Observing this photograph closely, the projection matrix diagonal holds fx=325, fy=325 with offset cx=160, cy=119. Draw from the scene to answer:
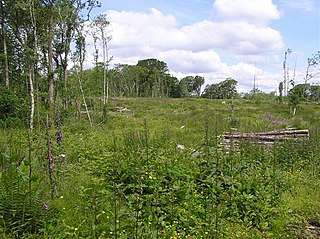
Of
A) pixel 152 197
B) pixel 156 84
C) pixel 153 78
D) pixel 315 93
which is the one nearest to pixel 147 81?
pixel 153 78

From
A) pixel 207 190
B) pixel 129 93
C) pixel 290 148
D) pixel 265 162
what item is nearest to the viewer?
pixel 207 190

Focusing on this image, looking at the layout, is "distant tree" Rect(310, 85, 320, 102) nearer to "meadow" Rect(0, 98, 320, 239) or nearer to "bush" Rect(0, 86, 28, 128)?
"bush" Rect(0, 86, 28, 128)

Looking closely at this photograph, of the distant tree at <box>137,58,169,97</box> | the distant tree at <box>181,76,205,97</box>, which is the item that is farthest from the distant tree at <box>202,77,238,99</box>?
the distant tree at <box>137,58,169,97</box>

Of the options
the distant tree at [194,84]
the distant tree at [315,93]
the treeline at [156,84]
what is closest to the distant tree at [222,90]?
the treeline at [156,84]

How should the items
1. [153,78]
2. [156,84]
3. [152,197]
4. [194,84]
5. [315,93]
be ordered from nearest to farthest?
[152,197] → [315,93] → [156,84] → [153,78] → [194,84]

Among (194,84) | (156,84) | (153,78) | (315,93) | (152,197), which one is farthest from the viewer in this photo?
(194,84)

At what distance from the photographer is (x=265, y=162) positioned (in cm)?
630

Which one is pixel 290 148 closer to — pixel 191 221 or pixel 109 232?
pixel 191 221

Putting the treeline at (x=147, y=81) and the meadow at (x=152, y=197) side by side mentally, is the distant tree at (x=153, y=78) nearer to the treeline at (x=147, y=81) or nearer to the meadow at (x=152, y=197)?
the treeline at (x=147, y=81)

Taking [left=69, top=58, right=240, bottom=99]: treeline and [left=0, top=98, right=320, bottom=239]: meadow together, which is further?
[left=69, top=58, right=240, bottom=99]: treeline

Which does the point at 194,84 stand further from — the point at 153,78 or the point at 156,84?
the point at 156,84

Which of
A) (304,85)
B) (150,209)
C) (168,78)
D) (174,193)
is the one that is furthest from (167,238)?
(168,78)

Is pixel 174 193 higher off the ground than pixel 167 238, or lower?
higher

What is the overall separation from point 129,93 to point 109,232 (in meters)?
57.9
